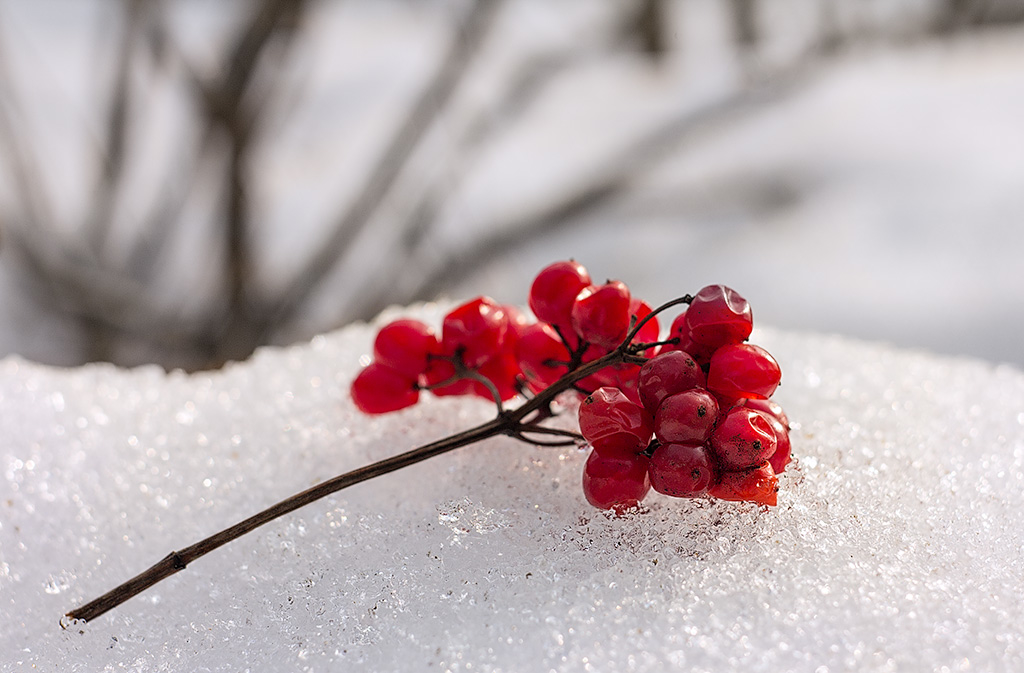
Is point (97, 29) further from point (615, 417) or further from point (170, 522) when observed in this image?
point (615, 417)

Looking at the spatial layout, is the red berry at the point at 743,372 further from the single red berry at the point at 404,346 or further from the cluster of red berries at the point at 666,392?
the single red berry at the point at 404,346

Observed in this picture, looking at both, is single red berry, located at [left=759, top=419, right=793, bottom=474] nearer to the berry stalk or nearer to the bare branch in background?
the berry stalk

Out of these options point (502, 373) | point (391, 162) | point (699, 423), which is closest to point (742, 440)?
point (699, 423)

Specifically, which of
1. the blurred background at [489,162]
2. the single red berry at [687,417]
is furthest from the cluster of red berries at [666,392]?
the blurred background at [489,162]

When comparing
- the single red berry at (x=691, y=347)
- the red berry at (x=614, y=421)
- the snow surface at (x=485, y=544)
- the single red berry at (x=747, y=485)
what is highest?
the single red berry at (x=691, y=347)

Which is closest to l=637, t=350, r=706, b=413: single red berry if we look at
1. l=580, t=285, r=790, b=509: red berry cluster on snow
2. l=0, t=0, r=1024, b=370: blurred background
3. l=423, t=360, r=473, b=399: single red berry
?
l=580, t=285, r=790, b=509: red berry cluster on snow

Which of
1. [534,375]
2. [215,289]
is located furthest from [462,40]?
[534,375]
